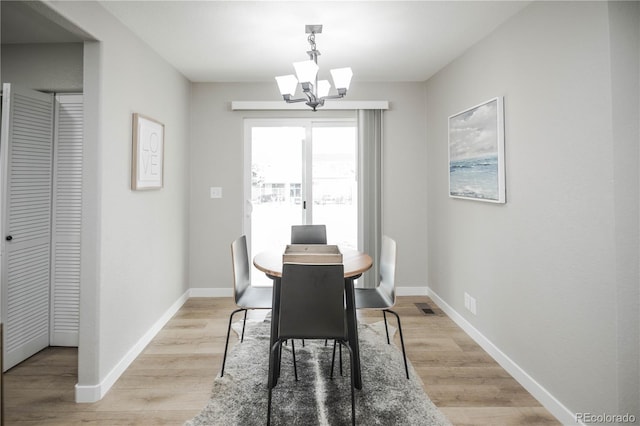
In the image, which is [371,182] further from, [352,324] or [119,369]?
[119,369]

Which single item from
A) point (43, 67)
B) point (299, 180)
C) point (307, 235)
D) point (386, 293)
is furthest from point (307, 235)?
point (43, 67)

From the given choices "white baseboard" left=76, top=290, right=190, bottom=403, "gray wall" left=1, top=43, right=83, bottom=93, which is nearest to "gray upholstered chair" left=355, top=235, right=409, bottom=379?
"white baseboard" left=76, top=290, right=190, bottom=403

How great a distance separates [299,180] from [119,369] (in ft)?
8.36

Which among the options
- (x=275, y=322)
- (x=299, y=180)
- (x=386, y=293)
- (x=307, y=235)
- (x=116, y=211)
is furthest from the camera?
(x=299, y=180)

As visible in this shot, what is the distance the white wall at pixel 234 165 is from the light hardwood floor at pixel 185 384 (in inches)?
44.0

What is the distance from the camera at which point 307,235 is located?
3.21 m

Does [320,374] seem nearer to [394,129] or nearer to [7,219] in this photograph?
[7,219]

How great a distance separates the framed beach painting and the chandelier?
1128 millimetres

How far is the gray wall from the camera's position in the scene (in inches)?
105

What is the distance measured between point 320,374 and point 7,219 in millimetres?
2397

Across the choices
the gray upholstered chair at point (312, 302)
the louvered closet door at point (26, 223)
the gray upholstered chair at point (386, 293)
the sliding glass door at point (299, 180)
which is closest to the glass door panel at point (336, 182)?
the sliding glass door at point (299, 180)

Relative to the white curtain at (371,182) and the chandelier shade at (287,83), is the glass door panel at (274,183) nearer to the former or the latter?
the white curtain at (371,182)

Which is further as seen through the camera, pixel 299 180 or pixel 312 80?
pixel 299 180

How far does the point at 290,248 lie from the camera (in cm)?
243
